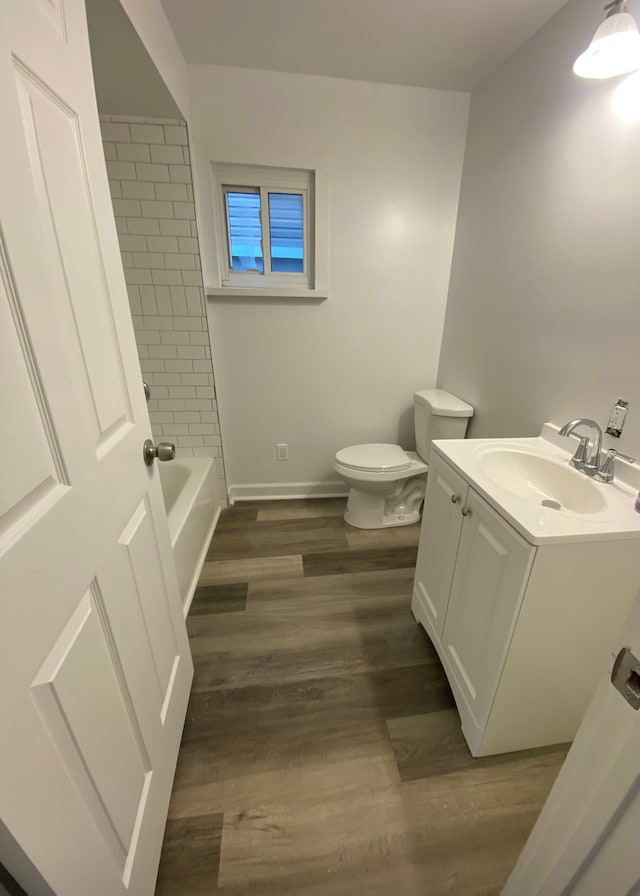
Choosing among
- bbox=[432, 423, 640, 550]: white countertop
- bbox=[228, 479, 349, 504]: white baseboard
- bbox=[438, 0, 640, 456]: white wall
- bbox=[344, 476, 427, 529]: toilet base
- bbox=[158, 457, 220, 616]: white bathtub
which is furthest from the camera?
bbox=[228, 479, 349, 504]: white baseboard

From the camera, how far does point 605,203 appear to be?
3.79 ft

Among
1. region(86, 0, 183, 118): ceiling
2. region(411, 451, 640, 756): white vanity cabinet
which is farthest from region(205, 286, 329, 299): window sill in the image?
region(411, 451, 640, 756): white vanity cabinet

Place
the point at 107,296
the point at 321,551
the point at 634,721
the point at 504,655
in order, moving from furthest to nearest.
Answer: the point at 321,551
the point at 504,655
the point at 107,296
the point at 634,721

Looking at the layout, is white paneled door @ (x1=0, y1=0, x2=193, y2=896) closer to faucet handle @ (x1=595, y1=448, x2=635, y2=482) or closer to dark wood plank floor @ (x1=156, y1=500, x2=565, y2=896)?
dark wood plank floor @ (x1=156, y1=500, x2=565, y2=896)

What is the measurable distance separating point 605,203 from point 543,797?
5.83ft

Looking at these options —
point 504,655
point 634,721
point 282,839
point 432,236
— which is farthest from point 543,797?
point 432,236

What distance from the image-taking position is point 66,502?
0.58 meters

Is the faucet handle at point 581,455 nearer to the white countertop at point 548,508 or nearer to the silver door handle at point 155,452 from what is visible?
the white countertop at point 548,508

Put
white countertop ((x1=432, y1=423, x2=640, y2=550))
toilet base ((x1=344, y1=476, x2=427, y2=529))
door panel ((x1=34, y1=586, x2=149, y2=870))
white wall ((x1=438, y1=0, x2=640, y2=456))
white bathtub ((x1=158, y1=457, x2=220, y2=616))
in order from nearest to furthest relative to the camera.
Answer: door panel ((x1=34, y1=586, x2=149, y2=870)), white countertop ((x1=432, y1=423, x2=640, y2=550)), white wall ((x1=438, y1=0, x2=640, y2=456)), white bathtub ((x1=158, y1=457, x2=220, y2=616)), toilet base ((x1=344, y1=476, x2=427, y2=529))

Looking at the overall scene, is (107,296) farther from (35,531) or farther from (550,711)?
→ (550,711)

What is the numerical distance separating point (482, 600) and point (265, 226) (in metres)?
2.05

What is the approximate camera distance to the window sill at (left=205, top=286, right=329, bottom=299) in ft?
6.48

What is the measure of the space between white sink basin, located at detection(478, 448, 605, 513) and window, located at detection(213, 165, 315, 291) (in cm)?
144

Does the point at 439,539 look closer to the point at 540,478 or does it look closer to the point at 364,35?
the point at 540,478
